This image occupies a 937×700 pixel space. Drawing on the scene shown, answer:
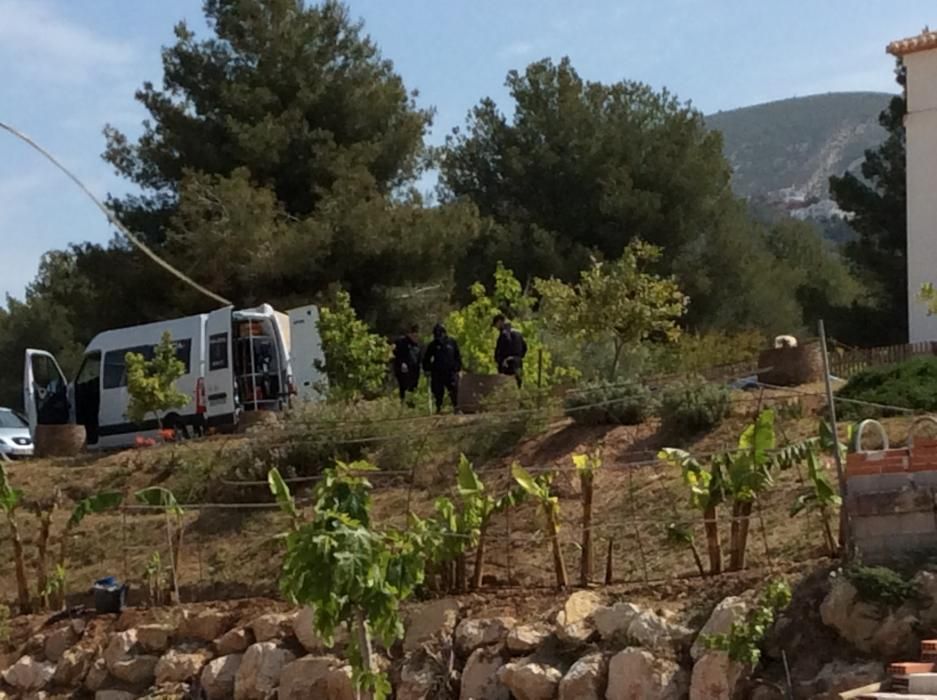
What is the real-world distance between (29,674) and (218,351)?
35.6ft

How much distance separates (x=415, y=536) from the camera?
13.8 metres

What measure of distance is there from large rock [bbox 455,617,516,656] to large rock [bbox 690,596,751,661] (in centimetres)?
207

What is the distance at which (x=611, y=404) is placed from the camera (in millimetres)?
19156

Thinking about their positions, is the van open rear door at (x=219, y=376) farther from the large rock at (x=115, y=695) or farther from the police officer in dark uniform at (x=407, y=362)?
the large rock at (x=115, y=695)

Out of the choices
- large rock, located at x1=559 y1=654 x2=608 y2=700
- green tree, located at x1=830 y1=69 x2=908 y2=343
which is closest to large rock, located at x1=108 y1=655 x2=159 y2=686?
large rock, located at x1=559 y1=654 x2=608 y2=700

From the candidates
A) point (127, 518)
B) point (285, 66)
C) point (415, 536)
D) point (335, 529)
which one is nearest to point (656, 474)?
point (415, 536)

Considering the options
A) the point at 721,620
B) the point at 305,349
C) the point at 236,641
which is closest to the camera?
the point at 721,620

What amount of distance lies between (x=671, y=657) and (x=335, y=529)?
9.86 feet

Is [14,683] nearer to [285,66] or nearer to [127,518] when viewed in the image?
[127,518]

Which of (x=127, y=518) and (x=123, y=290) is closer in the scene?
(x=127, y=518)

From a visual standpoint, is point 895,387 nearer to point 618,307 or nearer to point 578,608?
point 618,307

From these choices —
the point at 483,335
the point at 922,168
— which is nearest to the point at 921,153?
the point at 922,168

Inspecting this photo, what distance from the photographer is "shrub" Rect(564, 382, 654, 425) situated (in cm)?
1909

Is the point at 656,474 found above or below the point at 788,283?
below
